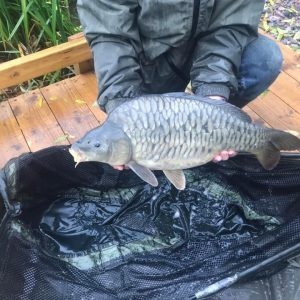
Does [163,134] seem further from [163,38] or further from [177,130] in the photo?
[163,38]

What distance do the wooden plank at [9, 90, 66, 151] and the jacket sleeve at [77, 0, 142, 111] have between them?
66cm

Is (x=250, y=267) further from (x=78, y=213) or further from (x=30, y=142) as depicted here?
(x=30, y=142)

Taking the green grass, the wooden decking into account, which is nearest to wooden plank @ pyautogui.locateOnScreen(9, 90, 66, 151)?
the wooden decking

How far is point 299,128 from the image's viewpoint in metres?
2.10

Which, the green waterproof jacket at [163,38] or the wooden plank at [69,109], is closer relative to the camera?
the green waterproof jacket at [163,38]

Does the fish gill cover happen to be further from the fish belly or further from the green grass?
the green grass

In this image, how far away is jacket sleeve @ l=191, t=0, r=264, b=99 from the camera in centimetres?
157

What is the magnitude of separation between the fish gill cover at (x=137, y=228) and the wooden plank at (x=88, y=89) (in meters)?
0.51

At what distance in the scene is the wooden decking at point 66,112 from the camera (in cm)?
214

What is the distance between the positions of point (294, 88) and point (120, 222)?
1.07 meters

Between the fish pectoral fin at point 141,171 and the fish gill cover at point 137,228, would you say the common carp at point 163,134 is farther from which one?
the fish gill cover at point 137,228

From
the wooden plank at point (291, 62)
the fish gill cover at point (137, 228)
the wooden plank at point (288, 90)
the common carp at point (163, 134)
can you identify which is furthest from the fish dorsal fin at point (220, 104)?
the wooden plank at point (291, 62)

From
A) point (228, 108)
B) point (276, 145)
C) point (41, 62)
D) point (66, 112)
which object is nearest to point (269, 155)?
point (276, 145)

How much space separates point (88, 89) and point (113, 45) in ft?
2.95
